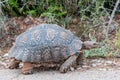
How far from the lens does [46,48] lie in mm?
4766

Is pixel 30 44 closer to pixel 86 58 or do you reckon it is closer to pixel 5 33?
pixel 86 58

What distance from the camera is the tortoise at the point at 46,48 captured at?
4.77m

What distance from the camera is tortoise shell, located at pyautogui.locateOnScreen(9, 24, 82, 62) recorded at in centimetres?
477

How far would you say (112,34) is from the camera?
232 inches

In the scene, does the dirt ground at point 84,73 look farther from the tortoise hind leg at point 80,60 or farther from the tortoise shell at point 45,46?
the tortoise shell at point 45,46

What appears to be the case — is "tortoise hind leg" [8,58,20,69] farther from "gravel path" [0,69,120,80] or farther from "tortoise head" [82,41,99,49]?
"tortoise head" [82,41,99,49]

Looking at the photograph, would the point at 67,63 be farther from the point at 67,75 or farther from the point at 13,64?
the point at 13,64

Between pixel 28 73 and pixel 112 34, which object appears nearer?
pixel 28 73

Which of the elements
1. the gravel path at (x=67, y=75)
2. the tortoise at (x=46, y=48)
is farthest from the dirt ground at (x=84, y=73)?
the tortoise at (x=46, y=48)

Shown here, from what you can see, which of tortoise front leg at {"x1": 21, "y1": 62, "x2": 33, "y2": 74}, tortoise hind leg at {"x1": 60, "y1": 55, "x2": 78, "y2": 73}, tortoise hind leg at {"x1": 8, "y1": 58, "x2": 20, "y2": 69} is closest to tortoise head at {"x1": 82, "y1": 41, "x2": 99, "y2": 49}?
tortoise hind leg at {"x1": 60, "y1": 55, "x2": 78, "y2": 73}

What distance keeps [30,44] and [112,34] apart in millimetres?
1619

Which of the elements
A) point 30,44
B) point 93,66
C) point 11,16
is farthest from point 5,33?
point 93,66

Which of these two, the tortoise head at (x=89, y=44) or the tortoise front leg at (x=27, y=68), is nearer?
the tortoise front leg at (x=27, y=68)

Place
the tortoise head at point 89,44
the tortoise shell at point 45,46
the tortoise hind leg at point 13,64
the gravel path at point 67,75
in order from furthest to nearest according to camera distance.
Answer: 1. the tortoise head at point 89,44
2. the tortoise hind leg at point 13,64
3. the tortoise shell at point 45,46
4. the gravel path at point 67,75
